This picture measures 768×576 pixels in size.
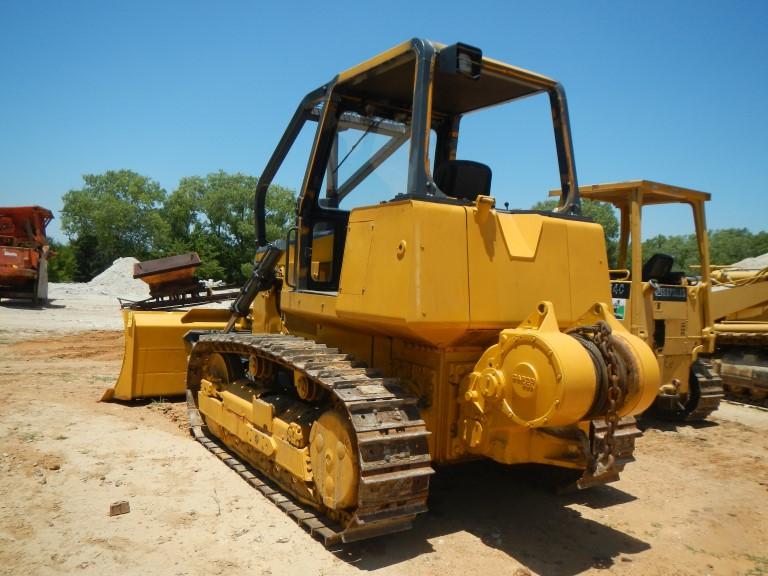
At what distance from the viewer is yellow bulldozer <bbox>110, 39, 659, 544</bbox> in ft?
11.3

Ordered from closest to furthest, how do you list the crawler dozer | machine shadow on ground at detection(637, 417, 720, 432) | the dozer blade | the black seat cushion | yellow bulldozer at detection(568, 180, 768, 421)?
the dozer blade < yellow bulldozer at detection(568, 180, 768, 421) < machine shadow on ground at detection(637, 417, 720, 432) < the black seat cushion < the crawler dozer

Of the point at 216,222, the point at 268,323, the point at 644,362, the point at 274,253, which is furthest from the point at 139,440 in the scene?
Answer: the point at 216,222

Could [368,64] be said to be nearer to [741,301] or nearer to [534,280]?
[534,280]

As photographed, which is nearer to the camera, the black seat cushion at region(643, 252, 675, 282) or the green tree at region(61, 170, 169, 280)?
the black seat cushion at region(643, 252, 675, 282)

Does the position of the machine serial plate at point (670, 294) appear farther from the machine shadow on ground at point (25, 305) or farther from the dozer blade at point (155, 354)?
the machine shadow on ground at point (25, 305)

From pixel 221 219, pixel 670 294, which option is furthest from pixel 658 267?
pixel 221 219

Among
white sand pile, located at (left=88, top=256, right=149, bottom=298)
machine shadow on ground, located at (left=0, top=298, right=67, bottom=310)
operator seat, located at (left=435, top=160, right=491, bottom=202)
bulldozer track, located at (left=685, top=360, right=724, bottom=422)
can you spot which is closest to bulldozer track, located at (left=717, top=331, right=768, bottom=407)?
bulldozer track, located at (left=685, top=360, right=724, bottom=422)

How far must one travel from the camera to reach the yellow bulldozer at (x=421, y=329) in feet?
11.3

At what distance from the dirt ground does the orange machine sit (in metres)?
14.0

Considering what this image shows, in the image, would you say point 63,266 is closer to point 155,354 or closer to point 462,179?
point 155,354

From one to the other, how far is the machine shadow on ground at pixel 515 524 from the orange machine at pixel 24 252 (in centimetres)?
1825

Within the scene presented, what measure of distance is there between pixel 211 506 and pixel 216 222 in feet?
137

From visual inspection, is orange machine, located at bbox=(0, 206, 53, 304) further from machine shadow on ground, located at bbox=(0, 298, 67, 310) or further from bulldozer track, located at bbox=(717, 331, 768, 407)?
bulldozer track, located at bbox=(717, 331, 768, 407)

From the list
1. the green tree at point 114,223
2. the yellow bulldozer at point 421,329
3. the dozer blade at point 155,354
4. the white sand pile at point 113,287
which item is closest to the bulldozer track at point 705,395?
the yellow bulldozer at point 421,329
